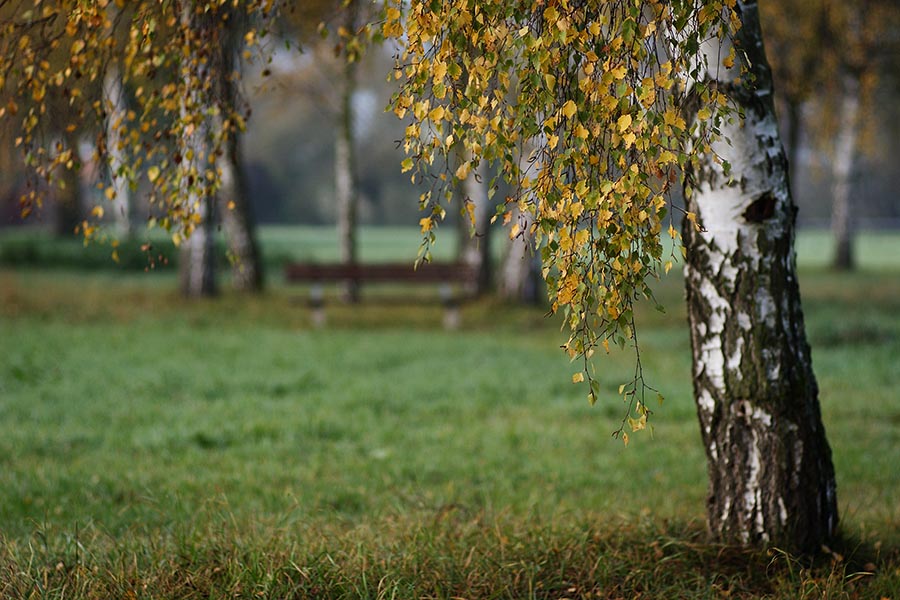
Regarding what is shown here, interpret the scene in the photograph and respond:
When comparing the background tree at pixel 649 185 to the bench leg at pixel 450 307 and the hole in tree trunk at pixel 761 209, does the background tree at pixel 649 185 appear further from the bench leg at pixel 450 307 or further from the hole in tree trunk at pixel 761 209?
the bench leg at pixel 450 307

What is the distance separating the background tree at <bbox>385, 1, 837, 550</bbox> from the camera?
2.92 metres

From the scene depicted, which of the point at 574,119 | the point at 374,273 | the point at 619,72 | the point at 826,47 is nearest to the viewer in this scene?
the point at 619,72

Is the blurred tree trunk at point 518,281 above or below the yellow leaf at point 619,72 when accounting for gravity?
below

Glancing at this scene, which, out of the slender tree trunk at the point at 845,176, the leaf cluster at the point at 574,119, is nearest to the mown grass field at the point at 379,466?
the leaf cluster at the point at 574,119

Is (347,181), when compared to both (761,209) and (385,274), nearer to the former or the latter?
(385,274)

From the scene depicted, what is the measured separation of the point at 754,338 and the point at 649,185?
116 cm

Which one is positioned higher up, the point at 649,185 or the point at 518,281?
the point at 649,185

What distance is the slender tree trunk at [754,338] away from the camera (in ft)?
13.4

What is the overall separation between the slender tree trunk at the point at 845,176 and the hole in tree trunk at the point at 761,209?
62.9ft

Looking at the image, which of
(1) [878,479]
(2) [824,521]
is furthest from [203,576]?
(1) [878,479]

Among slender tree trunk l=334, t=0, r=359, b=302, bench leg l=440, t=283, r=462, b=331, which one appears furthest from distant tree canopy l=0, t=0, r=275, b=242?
slender tree trunk l=334, t=0, r=359, b=302

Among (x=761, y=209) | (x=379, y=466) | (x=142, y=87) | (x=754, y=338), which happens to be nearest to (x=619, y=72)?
(x=761, y=209)

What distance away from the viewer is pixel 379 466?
6.34 meters

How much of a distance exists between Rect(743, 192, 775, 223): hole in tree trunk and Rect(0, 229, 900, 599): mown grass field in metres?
1.43
